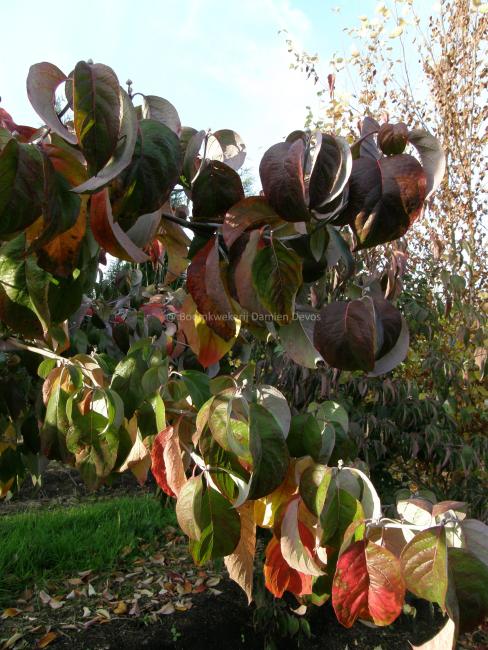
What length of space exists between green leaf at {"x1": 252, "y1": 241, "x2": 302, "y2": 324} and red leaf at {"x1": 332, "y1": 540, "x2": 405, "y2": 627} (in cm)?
26

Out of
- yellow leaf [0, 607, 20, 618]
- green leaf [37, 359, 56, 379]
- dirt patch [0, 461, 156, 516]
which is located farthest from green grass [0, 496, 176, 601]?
green leaf [37, 359, 56, 379]

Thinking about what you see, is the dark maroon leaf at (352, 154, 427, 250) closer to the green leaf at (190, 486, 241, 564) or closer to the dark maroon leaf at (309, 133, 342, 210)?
the dark maroon leaf at (309, 133, 342, 210)

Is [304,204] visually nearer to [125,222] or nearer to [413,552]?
[125,222]

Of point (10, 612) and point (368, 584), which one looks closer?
point (368, 584)

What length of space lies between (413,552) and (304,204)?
0.36 metres

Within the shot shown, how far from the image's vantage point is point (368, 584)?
22.4 inches

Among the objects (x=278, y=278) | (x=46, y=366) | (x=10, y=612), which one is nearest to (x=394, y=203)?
(x=278, y=278)

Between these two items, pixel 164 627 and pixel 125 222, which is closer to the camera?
pixel 125 222

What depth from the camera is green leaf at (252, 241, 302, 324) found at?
62 centimetres

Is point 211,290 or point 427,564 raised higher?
point 211,290

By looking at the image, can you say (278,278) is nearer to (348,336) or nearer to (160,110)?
(348,336)

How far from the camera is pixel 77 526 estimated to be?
3.91 m

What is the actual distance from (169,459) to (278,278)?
288 mm

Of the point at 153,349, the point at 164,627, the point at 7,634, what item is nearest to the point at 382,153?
the point at 153,349
